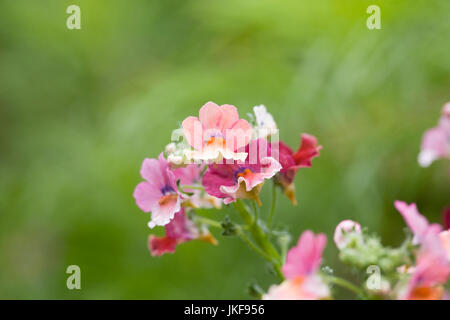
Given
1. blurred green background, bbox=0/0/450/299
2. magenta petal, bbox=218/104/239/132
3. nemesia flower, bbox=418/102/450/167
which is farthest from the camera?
blurred green background, bbox=0/0/450/299

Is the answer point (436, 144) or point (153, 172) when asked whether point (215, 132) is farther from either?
point (436, 144)

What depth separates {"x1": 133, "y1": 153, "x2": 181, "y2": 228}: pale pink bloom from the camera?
0.48 m

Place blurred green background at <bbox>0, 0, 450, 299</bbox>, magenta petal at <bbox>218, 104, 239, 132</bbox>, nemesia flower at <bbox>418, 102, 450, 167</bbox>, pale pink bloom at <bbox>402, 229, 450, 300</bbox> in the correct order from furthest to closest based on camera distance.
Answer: blurred green background at <bbox>0, 0, 450, 299</bbox>, nemesia flower at <bbox>418, 102, 450, 167</bbox>, magenta petal at <bbox>218, 104, 239, 132</bbox>, pale pink bloom at <bbox>402, 229, 450, 300</bbox>

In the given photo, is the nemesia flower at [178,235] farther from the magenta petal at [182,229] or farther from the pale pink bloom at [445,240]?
the pale pink bloom at [445,240]

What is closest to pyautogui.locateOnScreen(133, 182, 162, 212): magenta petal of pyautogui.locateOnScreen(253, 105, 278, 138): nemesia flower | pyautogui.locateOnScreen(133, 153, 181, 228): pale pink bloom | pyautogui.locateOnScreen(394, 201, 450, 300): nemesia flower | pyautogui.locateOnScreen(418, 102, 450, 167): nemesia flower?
pyautogui.locateOnScreen(133, 153, 181, 228): pale pink bloom

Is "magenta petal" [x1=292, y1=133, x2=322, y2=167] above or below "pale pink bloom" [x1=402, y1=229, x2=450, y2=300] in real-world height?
above

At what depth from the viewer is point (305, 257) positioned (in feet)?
1.25

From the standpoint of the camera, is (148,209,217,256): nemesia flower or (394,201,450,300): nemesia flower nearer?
(394,201,450,300): nemesia flower

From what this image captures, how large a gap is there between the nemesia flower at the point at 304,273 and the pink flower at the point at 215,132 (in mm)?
114

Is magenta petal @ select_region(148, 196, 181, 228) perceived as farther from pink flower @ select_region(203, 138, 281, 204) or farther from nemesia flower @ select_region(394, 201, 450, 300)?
nemesia flower @ select_region(394, 201, 450, 300)

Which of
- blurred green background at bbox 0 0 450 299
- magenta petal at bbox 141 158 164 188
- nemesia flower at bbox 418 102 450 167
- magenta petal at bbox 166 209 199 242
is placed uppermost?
blurred green background at bbox 0 0 450 299

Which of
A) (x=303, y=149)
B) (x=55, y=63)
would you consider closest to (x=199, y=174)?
(x=303, y=149)

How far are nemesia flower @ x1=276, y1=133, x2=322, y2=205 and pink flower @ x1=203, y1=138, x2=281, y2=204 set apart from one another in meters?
0.03
